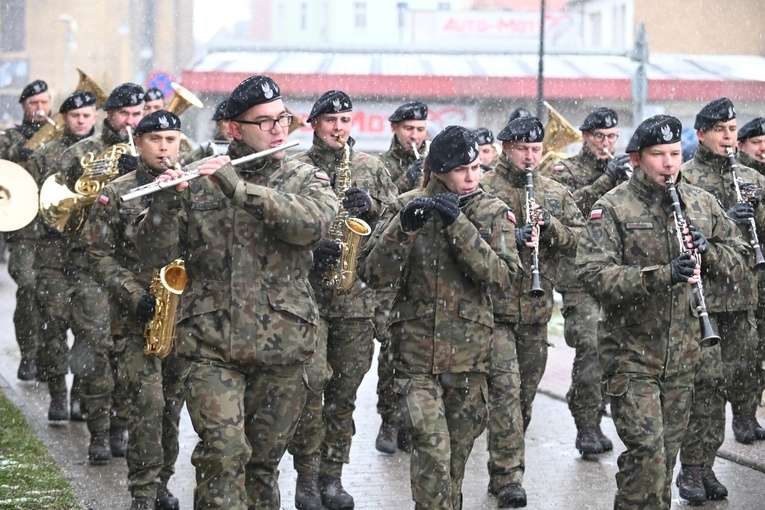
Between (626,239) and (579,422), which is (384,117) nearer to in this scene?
(579,422)

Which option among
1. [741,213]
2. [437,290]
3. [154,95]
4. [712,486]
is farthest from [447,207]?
[154,95]

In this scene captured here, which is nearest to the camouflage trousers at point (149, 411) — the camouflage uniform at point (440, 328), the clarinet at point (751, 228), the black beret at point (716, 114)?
the camouflage uniform at point (440, 328)

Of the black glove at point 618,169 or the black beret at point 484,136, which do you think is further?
the black beret at point 484,136

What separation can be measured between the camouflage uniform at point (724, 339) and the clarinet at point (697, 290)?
3.95 ft

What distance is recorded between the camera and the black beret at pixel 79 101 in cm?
1101

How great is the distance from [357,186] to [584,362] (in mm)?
2258

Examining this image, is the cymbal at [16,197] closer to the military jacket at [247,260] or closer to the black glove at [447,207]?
the military jacket at [247,260]

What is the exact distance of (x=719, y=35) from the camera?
172 ft

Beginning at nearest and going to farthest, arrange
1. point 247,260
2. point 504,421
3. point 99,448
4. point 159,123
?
point 247,260 < point 159,123 < point 504,421 < point 99,448

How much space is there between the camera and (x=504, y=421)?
7969mm

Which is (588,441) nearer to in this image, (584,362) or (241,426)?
(584,362)

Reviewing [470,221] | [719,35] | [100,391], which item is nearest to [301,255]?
[470,221]

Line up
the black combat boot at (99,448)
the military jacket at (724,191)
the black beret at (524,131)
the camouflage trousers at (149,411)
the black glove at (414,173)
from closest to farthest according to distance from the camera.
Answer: the camouflage trousers at (149,411) < the military jacket at (724,191) < the black beret at (524,131) < the black combat boot at (99,448) < the black glove at (414,173)

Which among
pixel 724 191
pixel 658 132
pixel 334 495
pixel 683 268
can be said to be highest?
pixel 658 132
